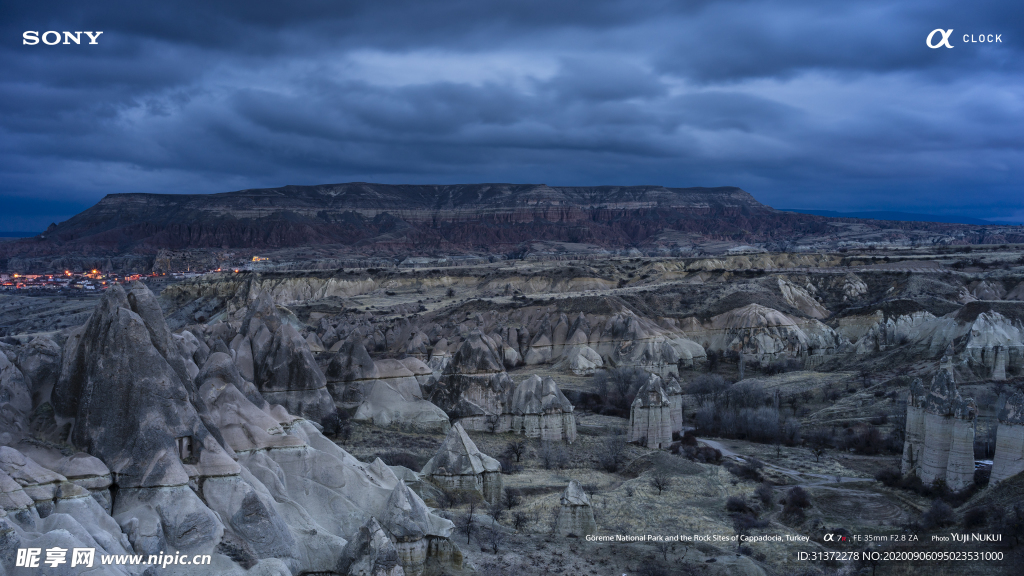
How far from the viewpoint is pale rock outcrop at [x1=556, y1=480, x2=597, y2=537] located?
21.8 meters

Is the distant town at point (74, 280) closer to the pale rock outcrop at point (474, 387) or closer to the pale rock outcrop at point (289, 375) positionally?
the pale rock outcrop at point (289, 375)

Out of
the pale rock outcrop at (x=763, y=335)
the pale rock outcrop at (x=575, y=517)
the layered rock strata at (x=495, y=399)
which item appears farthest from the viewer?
the pale rock outcrop at (x=763, y=335)

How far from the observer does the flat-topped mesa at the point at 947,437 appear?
2580 centimetres

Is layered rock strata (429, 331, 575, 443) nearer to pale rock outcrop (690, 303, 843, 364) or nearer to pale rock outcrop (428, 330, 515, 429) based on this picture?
pale rock outcrop (428, 330, 515, 429)

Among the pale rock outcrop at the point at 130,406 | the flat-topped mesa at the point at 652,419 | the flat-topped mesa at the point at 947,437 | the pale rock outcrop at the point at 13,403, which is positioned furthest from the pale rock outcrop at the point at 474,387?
the pale rock outcrop at the point at 13,403

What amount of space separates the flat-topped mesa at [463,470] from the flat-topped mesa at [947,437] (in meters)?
15.2

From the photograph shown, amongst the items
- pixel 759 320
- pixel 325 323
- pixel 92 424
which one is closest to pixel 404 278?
pixel 325 323

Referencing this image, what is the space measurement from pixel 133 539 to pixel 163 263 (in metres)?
152

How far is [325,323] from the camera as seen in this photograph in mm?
66562

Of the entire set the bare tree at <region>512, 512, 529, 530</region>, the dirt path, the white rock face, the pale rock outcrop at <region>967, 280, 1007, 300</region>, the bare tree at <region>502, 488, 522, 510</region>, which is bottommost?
the dirt path

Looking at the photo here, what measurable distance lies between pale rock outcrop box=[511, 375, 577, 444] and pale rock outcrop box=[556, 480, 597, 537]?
13.4 m

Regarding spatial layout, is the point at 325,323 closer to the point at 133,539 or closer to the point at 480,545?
the point at 480,545

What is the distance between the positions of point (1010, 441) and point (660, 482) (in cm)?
1123

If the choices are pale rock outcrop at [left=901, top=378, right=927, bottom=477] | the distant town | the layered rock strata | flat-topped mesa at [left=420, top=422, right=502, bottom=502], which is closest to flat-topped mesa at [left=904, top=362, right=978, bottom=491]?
pale rock outcrop at [left=901, top=378, right=927, bottom=477]
